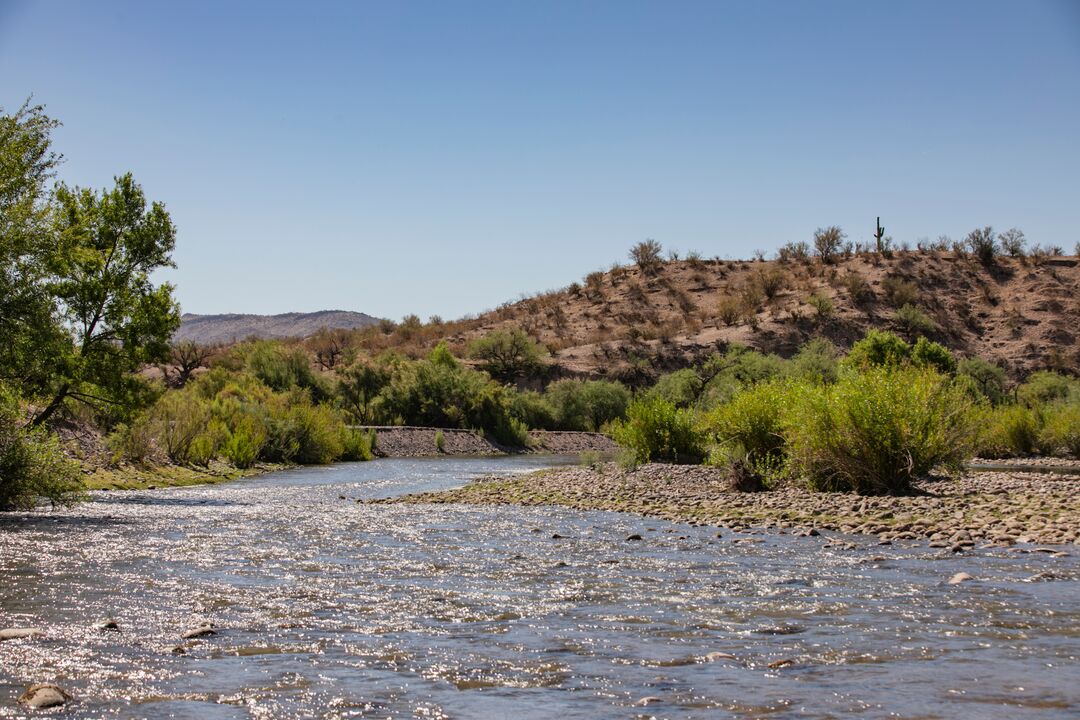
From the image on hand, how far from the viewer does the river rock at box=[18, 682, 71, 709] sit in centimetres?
589

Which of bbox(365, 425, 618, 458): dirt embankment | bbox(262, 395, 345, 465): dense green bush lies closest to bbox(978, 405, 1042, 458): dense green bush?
bbox(365, 425, 618, 458): dirt embankment

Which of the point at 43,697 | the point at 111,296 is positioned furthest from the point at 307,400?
the point at 43,697

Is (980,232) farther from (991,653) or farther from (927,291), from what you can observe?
(991,653)

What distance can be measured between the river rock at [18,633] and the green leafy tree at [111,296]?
48.4 feet

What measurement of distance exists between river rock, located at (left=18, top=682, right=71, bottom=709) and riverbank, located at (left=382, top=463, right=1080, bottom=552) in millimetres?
11079

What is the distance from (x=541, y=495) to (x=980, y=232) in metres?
82.1

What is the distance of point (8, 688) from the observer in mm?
6289

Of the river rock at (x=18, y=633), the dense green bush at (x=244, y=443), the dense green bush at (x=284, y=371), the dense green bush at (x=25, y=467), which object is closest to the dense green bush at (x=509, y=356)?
the dense green bush at (x=284, y=371)

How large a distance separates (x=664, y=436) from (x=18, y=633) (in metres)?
22.6

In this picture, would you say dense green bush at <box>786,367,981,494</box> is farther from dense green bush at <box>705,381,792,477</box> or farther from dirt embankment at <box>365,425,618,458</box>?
dirt embankment at <box>365,425,618,458</box>

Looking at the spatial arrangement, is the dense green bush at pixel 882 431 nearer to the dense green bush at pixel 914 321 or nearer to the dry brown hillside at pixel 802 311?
the dry brown hillside at pixel 802 311

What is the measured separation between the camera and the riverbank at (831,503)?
46.2 ft

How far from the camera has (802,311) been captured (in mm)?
77688

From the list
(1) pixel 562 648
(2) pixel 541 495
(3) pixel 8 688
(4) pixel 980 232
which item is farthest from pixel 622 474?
(4) pixel 980 232
